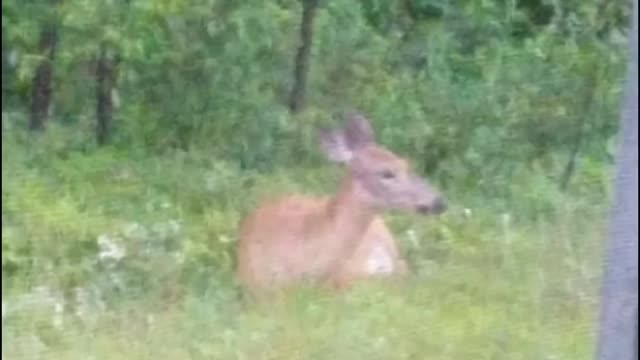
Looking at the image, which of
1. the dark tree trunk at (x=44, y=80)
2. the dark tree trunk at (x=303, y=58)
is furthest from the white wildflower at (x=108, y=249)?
the dark tree trunk at (x=303, y=58)

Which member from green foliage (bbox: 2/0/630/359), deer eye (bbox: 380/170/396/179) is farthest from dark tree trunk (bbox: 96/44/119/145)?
deer eye (bbox: 380/170/396/179)

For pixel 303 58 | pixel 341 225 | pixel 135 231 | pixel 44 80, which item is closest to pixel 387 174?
pixel 341 225

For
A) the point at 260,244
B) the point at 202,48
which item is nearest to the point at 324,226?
the point at 260,244

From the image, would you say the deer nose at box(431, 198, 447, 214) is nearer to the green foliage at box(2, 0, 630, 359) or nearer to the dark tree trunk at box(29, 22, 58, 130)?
the green foliage at box(2, 0, 630, 359)

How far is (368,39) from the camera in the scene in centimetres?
207

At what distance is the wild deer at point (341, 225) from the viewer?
6.84ft

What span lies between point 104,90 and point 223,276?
0.23 metres

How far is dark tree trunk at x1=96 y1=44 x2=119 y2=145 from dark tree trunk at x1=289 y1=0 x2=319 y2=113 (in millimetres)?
182

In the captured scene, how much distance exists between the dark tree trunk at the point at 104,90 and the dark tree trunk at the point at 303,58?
0.18 m

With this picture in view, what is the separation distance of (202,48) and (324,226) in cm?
27

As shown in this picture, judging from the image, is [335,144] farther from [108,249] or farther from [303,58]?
[108,249]

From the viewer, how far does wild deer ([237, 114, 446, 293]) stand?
2.08 m

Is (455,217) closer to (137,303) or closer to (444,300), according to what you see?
(444,300)

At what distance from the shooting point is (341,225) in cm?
222
